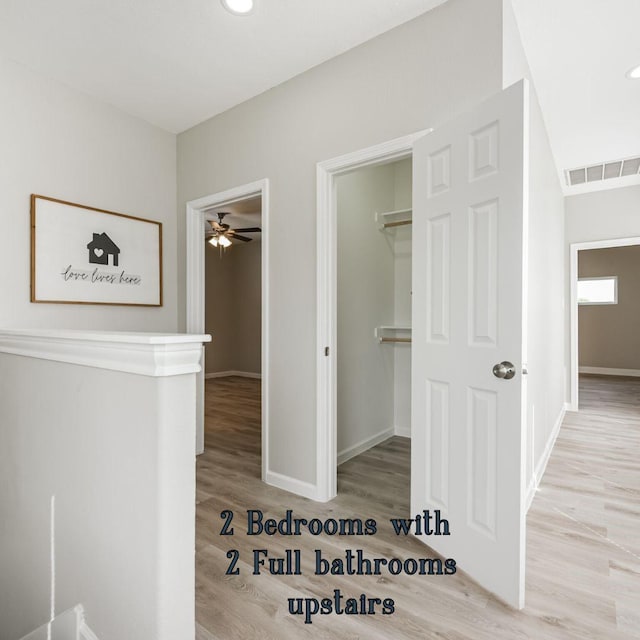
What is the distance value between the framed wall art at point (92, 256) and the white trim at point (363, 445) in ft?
6.28

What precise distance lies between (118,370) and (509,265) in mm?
1463

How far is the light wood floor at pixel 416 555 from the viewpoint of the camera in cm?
150

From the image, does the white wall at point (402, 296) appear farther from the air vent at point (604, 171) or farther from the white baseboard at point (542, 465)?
the air vent at point (604, 171)

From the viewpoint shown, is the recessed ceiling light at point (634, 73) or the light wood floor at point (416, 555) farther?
the recessed ceiling light at point (634, 73)

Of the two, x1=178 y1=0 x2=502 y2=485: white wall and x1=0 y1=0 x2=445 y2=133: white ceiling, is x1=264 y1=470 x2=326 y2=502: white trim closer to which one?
x1=178 y1=0 x2=502 y2=485: white wall

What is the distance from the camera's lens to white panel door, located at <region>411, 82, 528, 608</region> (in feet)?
5.17

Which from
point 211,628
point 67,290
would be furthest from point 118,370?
point 67,290

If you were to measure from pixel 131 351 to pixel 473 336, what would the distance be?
1344 mm

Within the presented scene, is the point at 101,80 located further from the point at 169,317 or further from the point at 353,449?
the point at 353,449

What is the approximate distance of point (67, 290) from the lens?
2.71m

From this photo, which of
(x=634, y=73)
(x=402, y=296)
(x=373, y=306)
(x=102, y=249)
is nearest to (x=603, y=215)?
(x=634, y=73)

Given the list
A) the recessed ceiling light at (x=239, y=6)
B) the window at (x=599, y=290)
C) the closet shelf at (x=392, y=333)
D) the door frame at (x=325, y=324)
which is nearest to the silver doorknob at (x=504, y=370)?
the door frame at (x=325, y=324)

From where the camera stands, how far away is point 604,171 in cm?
425

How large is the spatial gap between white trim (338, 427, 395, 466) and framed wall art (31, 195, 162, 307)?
1913 mm
